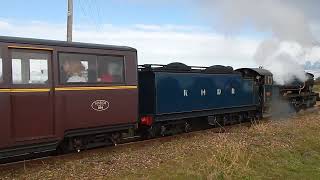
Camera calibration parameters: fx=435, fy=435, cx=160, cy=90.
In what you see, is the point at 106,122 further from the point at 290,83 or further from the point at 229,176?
the point at 290,83

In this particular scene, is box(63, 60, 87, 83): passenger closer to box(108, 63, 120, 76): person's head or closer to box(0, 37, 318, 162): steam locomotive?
box(0, 37, 318, 162): steam locomotive

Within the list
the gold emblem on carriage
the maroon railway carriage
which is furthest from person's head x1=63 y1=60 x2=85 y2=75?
the gold emblem on carriage

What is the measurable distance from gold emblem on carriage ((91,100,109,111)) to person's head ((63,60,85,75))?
890 millimetres

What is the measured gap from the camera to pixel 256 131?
1514 cm

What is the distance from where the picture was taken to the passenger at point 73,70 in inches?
410

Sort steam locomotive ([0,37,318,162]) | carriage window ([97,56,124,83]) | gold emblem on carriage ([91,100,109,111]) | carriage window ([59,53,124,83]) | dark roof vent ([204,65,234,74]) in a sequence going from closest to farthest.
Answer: steam locomotive ([0,37,318,162]), carriage window ([59,53,124,83]), gold emblem on carriage ([91,100,109,111]), carriage window ([97,56,124,83]), dark roof vent ([204,65,234,74])

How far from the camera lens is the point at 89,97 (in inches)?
426

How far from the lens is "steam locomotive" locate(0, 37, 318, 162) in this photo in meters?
9.30

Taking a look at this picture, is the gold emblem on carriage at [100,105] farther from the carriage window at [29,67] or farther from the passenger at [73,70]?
the carriage window at [29,67]

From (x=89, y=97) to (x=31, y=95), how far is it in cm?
169

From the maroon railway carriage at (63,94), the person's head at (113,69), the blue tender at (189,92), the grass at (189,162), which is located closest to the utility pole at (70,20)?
the blue tender at (189,92)

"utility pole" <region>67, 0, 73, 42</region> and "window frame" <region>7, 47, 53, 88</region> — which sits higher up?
"utility pole" <region>67, 0, 73, 42</region>

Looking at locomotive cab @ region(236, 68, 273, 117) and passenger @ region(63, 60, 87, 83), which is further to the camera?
locomotive cab @ region(236, 68, 273, 117)

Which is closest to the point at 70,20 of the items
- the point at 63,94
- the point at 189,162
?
the point at 63,94
